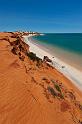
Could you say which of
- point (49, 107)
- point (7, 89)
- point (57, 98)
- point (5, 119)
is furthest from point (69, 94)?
point (5, 119)

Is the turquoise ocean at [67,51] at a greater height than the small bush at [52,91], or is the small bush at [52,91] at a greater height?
the small bush at [52,91]

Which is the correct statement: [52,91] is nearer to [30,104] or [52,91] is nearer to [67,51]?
[30,104]

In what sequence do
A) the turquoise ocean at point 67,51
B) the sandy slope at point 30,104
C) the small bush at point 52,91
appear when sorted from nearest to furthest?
the sandy slope at point 30,104 → the small bush at point 52,91 → the turquoise ocean at point 67,51

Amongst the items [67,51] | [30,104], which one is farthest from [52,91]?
[67,51]

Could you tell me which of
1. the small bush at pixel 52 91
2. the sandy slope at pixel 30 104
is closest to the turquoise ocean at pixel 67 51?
the small bush at pixel 52 91

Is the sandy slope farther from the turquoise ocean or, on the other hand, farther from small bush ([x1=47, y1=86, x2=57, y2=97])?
the turquoise ocean

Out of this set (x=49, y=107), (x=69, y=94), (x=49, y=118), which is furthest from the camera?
(x=69, y=94)

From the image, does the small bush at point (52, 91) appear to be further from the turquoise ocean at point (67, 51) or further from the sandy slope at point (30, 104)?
the turquoise ocean at point (67, 51)

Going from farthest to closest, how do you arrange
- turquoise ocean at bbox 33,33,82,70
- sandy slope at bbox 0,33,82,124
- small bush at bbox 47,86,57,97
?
turquoise ocean at bbox 33,33,82,70 → small bush at bbox 47,86,57,97 → sandy slope at bbox 0,33,82,124

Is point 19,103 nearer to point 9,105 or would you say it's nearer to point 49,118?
point 9,105

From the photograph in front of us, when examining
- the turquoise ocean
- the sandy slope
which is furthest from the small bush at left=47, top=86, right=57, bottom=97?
the turquoise ocean

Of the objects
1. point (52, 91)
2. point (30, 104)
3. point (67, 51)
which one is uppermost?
point (30, 104)
